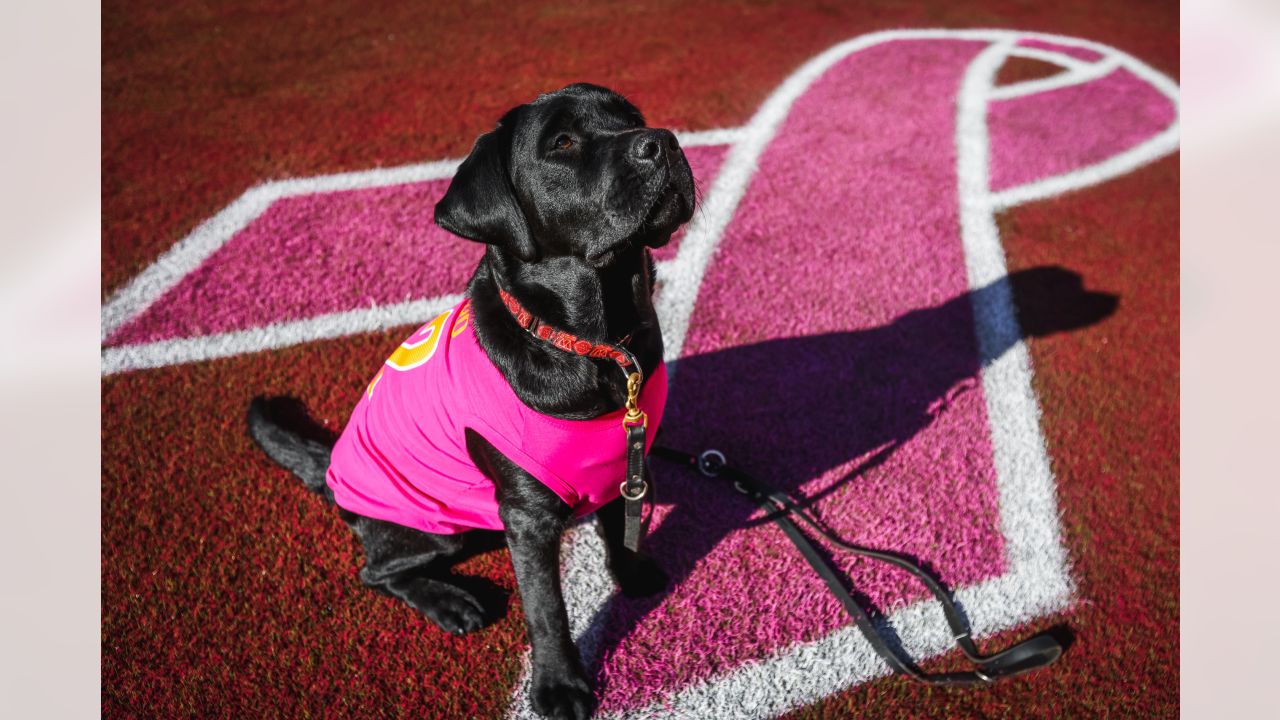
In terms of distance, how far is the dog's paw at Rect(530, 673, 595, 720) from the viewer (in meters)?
2.41

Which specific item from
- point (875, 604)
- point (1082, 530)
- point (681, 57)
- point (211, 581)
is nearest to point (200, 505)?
point (211, 581)

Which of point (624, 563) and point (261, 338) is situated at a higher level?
point (261, 338)

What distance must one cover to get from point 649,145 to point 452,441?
110 centimetres

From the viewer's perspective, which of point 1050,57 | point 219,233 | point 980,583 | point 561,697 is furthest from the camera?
point 1050,57

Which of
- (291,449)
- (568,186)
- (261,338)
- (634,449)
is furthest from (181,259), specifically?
(634,449)

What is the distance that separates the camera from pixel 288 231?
450 cm

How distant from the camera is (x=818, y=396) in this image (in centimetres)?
363

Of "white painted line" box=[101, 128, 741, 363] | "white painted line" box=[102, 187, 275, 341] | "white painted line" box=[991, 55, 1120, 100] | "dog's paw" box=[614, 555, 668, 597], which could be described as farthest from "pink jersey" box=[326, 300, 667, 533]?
"white painted line" box=[991, 55, 1120, 100]

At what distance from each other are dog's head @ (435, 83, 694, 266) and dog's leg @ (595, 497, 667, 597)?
1.06 m

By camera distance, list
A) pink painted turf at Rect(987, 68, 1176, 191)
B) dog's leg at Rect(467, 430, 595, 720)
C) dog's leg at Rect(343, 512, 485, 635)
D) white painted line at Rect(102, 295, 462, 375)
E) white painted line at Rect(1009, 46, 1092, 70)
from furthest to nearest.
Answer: white painted line at Rect(1009, 46, 1092, 70) → pink painted turf at Rect(987, 68, 1176, 191) → white painted line at Rect(102, 295, 462, 375) → dog's leg at Rect(343, 512, 485, 635) → dog's leg at Rect(467, 430, 595, 720)

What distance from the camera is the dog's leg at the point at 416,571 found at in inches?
103

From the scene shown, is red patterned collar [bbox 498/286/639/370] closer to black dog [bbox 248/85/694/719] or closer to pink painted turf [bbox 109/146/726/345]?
black dog [bbox 248/85/694/719]

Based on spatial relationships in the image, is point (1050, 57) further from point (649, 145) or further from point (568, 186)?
point (568, 186)

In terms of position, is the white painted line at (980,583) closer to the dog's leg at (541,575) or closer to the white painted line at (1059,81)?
the dog's leg at (541,575)
